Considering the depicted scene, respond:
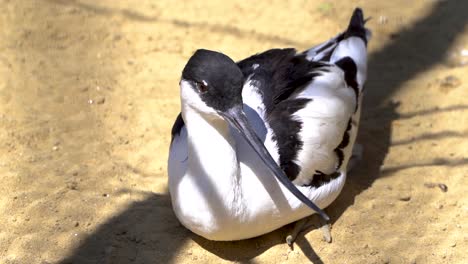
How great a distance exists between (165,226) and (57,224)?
0.64m

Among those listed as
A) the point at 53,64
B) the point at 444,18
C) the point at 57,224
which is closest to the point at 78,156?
the point at 57,224

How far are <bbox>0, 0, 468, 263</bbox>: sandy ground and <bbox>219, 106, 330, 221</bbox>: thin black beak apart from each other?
69cm

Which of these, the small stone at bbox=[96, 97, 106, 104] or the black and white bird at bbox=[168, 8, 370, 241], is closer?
the black and white bird at bbox=[168, 8, 370, 241]

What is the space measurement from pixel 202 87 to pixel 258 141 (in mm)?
399

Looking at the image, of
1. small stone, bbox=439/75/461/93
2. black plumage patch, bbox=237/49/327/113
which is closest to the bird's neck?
black plumage patch, bbox=237/49/327/113

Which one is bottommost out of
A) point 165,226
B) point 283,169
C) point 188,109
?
point 165,226

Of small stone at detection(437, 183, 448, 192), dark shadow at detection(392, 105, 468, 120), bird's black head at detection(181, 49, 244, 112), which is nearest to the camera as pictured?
bird's black head at detection(181, 49, 244, 112)

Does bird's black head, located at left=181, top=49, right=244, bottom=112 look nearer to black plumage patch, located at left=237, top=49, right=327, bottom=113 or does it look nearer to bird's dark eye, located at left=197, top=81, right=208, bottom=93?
bird's dark eye, located at left=197, top=81, right=208, bottom=93

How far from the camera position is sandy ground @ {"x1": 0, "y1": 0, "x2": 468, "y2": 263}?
460 centimetres

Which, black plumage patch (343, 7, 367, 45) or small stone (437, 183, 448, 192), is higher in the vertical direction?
black plumage patch (343, 7, 367, 45)

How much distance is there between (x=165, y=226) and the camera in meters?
4.73

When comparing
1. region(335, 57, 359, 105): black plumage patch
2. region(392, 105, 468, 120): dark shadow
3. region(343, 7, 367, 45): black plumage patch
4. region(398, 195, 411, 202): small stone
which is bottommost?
region(398, 195, 411, 202): small stone

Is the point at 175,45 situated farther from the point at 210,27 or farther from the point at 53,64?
the point at 53,64

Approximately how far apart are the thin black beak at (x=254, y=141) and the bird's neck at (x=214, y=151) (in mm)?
140
